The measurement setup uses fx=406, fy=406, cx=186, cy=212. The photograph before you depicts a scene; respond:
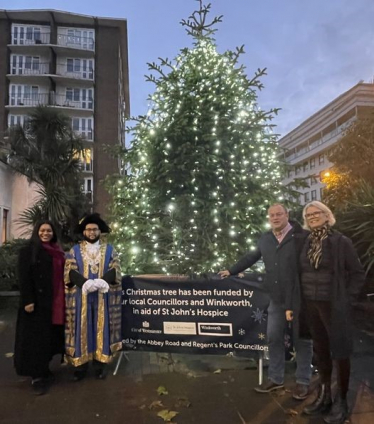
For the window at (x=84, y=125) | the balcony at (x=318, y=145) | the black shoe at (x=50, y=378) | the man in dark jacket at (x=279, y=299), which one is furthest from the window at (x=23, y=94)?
the man in dark jacket at (x=279, y=299)

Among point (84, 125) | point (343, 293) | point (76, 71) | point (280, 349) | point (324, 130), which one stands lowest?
point (280, 349)

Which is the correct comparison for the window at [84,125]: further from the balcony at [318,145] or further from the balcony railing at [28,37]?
the balcony at [318,145]

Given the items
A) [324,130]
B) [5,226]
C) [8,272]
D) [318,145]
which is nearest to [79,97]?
[5,226]

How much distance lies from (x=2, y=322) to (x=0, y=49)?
37.5 metres

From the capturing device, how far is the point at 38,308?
4367 mm

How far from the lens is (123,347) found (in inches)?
189

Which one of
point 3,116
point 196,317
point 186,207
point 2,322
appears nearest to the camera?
point 196,317

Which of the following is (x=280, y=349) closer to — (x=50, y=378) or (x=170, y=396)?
(x=170, y=396)

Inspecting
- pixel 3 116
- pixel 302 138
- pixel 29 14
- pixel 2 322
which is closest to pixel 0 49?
pixel 29 14

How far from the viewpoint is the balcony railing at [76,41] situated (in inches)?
1526

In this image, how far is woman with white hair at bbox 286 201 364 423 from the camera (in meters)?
3.42

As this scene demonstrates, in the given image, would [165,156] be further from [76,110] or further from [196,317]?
[76,110]

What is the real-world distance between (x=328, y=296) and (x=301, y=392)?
113 cm

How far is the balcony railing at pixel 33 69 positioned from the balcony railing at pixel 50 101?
2.24m
